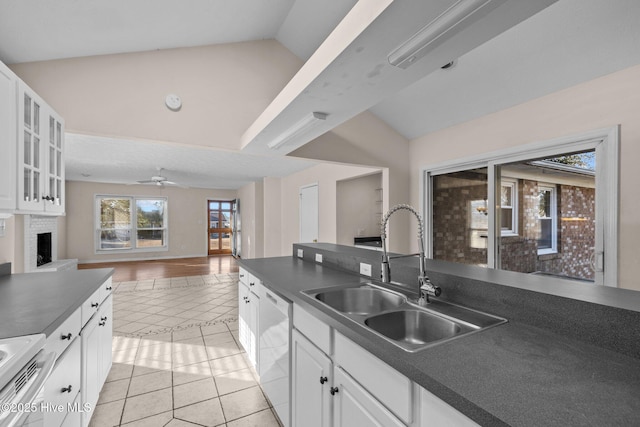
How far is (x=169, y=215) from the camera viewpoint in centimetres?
905

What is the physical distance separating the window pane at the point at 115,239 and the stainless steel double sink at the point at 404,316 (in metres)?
8.92

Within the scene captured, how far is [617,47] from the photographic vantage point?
1.96 m

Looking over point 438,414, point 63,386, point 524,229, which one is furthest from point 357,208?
point 438,414

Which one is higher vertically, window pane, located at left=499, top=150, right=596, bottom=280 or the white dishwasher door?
window pane, located at left=499, top=150, right=596, bottom=280

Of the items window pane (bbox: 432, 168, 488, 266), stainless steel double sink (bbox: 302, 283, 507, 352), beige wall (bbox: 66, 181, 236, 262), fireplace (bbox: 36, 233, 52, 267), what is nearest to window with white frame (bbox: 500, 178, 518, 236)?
window pane (bbox: 432, 168, 488, 266)

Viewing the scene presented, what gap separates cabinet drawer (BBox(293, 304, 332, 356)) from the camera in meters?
1.32

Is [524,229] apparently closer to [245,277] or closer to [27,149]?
[245,277]

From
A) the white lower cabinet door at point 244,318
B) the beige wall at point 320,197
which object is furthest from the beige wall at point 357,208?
the white lower cabinet door at point 244,318

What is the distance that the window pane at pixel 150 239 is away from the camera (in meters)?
8.76

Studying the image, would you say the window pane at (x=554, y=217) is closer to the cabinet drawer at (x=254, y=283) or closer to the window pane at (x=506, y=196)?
the window pane at (x=506, y=196)

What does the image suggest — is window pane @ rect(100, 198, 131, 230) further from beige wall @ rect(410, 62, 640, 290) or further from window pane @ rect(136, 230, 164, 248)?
beige wall @ rect(410, 62, 640, 290)

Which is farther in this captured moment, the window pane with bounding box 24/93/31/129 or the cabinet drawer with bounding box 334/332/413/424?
the window pane with bounding box 24/93/31/129

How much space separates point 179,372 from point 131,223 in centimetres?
769

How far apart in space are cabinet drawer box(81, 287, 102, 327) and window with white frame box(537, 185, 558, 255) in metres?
3.64
